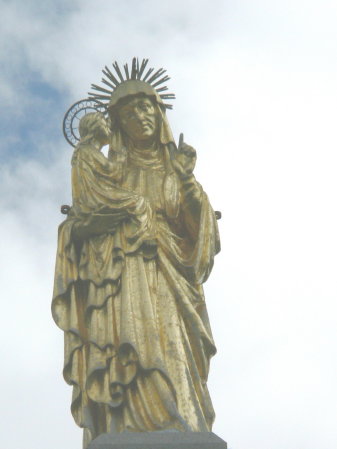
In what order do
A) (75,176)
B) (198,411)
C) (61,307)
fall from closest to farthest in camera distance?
(198,411) → (61,307) → (75,176)

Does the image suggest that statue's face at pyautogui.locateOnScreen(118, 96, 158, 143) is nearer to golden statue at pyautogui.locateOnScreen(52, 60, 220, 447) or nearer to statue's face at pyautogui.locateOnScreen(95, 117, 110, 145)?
golden statue at pyautogui.locateOnScreen(52, 60, 220, 447)

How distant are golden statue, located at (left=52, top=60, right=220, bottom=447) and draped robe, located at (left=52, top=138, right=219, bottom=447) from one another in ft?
0.04

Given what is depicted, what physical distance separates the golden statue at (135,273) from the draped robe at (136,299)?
1 centimetres

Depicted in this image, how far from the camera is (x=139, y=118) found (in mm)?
16391

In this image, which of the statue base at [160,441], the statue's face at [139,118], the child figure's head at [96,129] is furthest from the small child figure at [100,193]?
the statue base at [160,441]

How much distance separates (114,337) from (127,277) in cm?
79

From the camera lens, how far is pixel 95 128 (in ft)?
54.3

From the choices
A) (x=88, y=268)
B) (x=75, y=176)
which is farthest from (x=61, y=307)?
(x=75, y=176)

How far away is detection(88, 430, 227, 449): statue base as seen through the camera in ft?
42.6

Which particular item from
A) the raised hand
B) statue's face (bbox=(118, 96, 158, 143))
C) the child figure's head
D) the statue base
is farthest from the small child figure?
the statue base

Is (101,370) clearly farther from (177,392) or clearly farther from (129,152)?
(129,152)

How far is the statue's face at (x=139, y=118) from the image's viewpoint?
16.4 metres

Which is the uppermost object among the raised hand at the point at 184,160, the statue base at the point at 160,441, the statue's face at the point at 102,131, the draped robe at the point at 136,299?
the statue's face at the point at 102,131

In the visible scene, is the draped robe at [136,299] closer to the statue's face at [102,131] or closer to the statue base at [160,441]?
the statue base at [160,441]
